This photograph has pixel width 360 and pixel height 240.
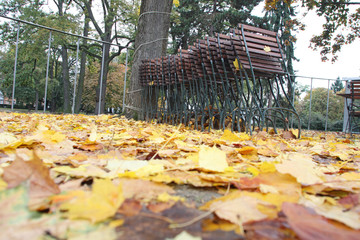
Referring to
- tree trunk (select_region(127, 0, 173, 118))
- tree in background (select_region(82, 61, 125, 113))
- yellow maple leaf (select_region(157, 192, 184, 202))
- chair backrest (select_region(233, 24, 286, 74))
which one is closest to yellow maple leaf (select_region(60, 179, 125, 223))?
yellow maple leaf (select_region(157, 192, 184, 202))

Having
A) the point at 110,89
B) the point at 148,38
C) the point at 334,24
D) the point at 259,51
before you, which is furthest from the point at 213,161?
the point at 110,89

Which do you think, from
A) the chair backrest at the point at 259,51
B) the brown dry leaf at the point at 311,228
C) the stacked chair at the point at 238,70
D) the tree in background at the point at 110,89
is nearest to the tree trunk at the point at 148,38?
the stacked chair at the point at 238,70

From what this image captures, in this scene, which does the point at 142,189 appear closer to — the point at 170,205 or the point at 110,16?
the point at 170,205

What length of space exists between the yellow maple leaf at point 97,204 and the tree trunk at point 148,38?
15.3 feet

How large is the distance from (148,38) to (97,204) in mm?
5031

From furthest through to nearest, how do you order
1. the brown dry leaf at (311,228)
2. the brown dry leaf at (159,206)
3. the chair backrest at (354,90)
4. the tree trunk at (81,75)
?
the tree trunk at (81,75)
the chair backrest at (354,90)
the brown dry leaf at (159,206)
the brown dry leaf at (311,228)

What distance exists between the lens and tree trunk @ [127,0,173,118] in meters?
5.09

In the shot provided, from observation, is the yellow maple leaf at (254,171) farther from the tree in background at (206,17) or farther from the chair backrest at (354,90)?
the tree in background at (206,17)

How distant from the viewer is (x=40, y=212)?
1.45 ft

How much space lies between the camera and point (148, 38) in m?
5.13

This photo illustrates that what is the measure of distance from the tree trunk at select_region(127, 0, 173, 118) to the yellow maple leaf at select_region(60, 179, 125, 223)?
4.65 m

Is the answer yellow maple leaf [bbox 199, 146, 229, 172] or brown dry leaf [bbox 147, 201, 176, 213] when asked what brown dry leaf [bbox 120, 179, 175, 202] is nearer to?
brown dry leaf [bbox 147, 201, 176, 213]

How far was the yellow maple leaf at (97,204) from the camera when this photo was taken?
42 cm

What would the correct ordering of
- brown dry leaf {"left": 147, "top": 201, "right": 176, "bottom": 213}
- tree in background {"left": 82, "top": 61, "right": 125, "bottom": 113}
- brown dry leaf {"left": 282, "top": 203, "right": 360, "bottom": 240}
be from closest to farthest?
brown dry leaf {"left": 282, "top": 203, "right": 360, "bottom": 240} < brown dry leaf {"left": 147, "top": 201, "right": 176, "bottom": 213} < tree in background {"left": 82, "top": 61, "right": 125, "bottom": 113}
